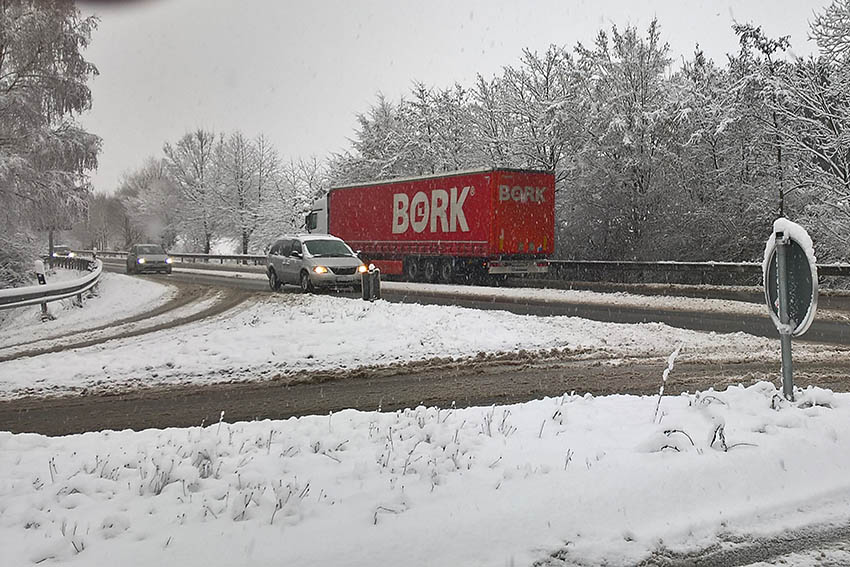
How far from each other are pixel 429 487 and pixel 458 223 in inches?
897

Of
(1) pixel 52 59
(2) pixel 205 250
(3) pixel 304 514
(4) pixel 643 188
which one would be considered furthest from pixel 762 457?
(2) pixel 205 250

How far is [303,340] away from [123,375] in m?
3.17

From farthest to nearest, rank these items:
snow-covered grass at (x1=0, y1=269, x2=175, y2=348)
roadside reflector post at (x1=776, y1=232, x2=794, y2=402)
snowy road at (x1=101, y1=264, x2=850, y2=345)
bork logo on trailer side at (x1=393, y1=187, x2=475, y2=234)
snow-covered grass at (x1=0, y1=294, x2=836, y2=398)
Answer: bork logo on trailer side at (x1=393, y1=187, x2=475, y2=234) < snow-covered grass at (x1=0, y1=269, x2=175, y2=348) < snowy road at (x1=101, y1=264, x2=850, y2=345) < snow-covered grass at (x1=0, y1=294, x2=836, y2=398) < roadside reflector post at (x1=776, y1=232, x2=794, y2=402)

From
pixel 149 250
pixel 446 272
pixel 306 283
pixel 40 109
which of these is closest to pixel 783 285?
pixel 306 283

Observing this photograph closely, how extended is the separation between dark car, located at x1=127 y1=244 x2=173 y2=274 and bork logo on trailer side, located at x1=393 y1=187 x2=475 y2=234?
675 inches

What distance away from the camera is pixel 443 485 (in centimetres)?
454

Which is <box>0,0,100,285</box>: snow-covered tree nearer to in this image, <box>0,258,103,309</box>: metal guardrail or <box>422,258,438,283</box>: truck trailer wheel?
<box>0,258,103,309</box>: metal guardrail

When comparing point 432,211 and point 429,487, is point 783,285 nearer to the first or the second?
point 429,487

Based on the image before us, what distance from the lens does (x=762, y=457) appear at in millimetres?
5023

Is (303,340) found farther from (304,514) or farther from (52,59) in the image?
(52,59)

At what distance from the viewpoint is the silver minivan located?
2153 cm

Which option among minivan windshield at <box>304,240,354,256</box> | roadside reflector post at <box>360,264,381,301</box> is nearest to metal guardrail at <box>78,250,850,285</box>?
minivan windshield at <box>304,240,354,256</box>

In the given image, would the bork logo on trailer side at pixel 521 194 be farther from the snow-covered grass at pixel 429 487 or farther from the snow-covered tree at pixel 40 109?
the snow-covered grass at pixel 429 487

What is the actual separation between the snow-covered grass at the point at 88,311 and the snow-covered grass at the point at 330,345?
3.52 m
